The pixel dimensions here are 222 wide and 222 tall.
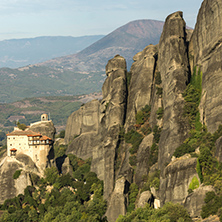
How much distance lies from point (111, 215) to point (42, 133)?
44.8m

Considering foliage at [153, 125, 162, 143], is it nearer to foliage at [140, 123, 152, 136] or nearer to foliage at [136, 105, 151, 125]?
foliage at [140, 123, 152, 136]

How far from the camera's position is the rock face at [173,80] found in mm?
93688

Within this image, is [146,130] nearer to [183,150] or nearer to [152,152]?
[152,152]

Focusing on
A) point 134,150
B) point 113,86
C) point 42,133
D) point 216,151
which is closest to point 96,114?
point 42,133

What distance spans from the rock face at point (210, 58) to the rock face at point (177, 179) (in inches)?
371

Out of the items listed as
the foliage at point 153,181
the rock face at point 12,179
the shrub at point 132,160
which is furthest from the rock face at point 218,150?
the rock face at point 12,179

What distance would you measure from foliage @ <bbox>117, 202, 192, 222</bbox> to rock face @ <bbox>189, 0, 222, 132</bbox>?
17.8 metres

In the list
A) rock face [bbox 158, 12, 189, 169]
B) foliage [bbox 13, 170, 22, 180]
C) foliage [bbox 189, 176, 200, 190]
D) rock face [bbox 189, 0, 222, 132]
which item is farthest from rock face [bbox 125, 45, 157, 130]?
foliage [bbox 189, 176, 200, 190]

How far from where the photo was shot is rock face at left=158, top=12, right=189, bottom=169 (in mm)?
93688

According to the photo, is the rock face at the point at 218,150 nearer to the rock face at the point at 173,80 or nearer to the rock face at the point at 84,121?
the rock face at the point at 173,80

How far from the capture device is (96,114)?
154 m

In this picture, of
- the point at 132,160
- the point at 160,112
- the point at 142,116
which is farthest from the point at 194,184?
the point at 142,116

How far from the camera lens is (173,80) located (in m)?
100

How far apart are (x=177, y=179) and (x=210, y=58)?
25544 mm
